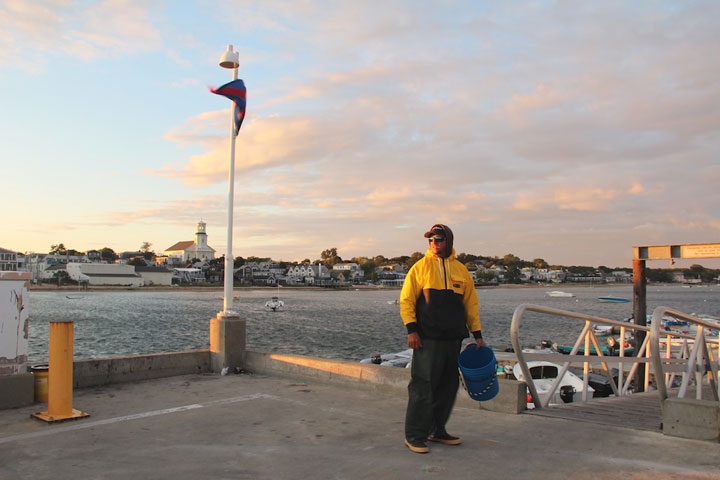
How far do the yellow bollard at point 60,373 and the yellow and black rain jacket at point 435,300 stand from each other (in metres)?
3.94

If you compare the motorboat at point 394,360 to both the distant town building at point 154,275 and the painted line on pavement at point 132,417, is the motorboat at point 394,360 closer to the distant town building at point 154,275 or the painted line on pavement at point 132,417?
the painted line on pavement at point 132,417

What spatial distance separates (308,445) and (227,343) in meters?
4.80

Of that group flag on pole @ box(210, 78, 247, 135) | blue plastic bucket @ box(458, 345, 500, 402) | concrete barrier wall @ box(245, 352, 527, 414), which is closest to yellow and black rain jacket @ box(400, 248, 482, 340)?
blue plastic bucket @ box(458, 345, 500, 402)

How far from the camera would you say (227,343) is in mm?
9961

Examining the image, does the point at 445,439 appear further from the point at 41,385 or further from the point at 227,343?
the point at 227,343

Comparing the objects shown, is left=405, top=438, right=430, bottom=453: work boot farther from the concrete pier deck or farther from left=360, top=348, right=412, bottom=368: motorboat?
left=360, top=348, right=412, bottom=368: motorboat

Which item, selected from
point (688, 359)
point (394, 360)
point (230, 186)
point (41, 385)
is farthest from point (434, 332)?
point (394, 360)

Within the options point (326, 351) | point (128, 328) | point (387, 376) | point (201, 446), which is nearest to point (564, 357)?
point (387, 376)

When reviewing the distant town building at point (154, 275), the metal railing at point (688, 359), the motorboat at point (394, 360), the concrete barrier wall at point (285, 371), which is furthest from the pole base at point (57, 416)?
the distant town building at point (154, 275)

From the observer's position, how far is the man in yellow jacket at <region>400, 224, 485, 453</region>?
17.3 feet

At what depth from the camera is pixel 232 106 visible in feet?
35.8

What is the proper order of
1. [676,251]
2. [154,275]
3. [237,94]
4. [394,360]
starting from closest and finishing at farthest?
[237,94], [676,251], [394,360], [154,275]

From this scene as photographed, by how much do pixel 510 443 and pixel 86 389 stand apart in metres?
6.20

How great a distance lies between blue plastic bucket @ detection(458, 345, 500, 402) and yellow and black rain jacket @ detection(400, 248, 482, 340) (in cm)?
21
